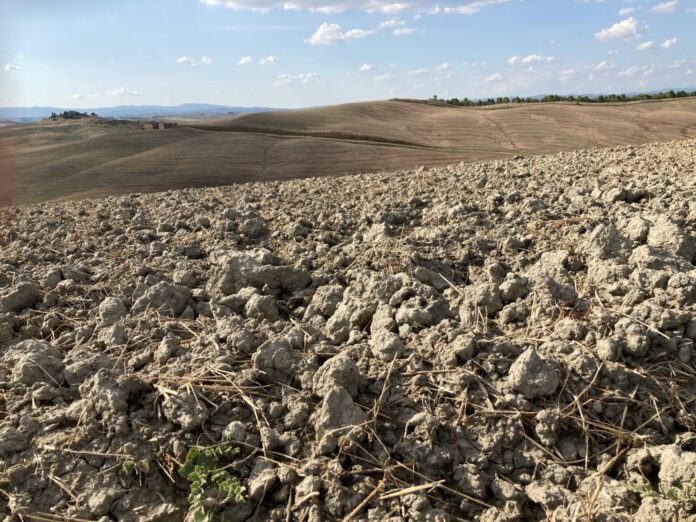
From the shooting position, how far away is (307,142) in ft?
62.3

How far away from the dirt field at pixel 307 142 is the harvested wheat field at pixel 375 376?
750 cm

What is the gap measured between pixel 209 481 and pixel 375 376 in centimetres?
83

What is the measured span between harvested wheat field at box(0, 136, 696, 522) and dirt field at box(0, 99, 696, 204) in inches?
295

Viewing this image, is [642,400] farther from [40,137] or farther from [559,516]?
[40,137]

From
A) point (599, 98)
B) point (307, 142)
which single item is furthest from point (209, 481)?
point (599, 98)

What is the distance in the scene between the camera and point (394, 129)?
2517cm

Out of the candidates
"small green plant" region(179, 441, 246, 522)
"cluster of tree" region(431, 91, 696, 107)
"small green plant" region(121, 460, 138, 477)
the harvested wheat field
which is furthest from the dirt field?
"small green plant" region(179, 441, 246, 522)

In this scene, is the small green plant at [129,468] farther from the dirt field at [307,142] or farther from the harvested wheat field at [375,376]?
the dirt field at [307,142]

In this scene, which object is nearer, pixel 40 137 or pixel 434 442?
pixel 434 442

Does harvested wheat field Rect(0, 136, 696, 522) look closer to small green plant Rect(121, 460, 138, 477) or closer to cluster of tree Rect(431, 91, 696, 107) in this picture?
small green plant Rect(121, 460, 138, 477)

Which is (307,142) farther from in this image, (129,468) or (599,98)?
(599,98)

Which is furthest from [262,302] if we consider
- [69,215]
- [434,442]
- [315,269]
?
[69,215]

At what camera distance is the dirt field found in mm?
14742

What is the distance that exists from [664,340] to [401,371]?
1190mm
